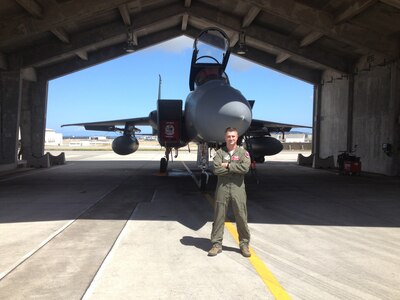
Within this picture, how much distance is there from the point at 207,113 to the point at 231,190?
2935 mm

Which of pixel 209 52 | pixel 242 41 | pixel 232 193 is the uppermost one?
pixel 242 41

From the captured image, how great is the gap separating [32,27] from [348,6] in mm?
10916

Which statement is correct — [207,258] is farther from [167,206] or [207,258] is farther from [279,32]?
[279,32]

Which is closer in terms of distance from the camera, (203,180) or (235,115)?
(235,115)

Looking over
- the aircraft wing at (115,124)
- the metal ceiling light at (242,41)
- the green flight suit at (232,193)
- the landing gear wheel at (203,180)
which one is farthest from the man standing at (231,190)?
the metal ceiling light at (242,41)

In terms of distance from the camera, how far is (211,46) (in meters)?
10.6

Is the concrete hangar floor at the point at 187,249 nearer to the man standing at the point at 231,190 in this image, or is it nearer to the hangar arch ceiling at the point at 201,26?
the man standing at the point at 231,190

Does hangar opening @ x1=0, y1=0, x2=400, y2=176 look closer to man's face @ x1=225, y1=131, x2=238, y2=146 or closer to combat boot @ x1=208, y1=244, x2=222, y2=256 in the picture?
man's face @ x1=225, y1=131, x2=238, y2=146

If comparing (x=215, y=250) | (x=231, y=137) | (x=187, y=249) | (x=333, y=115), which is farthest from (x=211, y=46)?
(x=333, y=115)

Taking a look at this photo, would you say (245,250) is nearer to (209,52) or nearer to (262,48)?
(209,52)

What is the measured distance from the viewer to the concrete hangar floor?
387 centimetres

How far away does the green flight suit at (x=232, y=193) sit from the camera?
496cm

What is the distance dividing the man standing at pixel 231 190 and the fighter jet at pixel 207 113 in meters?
2.35

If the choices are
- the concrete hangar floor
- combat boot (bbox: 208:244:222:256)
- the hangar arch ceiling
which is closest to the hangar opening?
the hangar arch ceiling
